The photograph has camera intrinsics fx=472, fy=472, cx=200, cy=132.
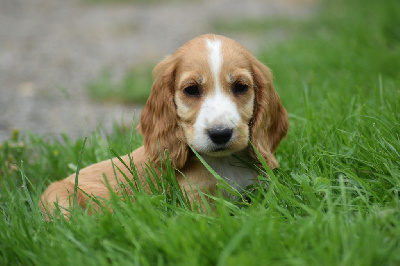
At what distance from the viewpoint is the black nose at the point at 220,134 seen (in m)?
3.11

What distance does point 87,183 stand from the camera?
3.65 meters

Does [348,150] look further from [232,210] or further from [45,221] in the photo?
[45,221]

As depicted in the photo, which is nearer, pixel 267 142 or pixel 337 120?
pixel 267 142


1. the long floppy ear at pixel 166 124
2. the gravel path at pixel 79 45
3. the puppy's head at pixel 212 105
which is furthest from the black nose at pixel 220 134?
the gravel path at pixel 79 45

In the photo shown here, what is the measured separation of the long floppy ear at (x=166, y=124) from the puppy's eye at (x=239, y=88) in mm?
472

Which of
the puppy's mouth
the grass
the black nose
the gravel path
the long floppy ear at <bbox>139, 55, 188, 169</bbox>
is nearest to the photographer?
the grass

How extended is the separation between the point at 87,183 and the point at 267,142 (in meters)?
1.42

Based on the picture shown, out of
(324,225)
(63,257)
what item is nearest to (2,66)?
(63,257)

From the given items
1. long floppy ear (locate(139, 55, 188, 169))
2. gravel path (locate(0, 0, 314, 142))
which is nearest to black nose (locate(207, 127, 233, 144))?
long floppy ear (locate(139, 55, 188, 169))

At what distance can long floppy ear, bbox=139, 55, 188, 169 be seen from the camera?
347cm

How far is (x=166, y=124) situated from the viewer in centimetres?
353

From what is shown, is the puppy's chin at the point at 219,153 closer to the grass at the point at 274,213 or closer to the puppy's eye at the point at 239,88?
the grass at the point at 274,213

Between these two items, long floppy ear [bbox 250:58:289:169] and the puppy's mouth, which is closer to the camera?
the puppy's mouth

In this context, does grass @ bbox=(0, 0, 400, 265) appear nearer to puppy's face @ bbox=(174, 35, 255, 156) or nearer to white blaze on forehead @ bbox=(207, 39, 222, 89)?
puppy's face @ bbox=(174, 35, 255, 156)
